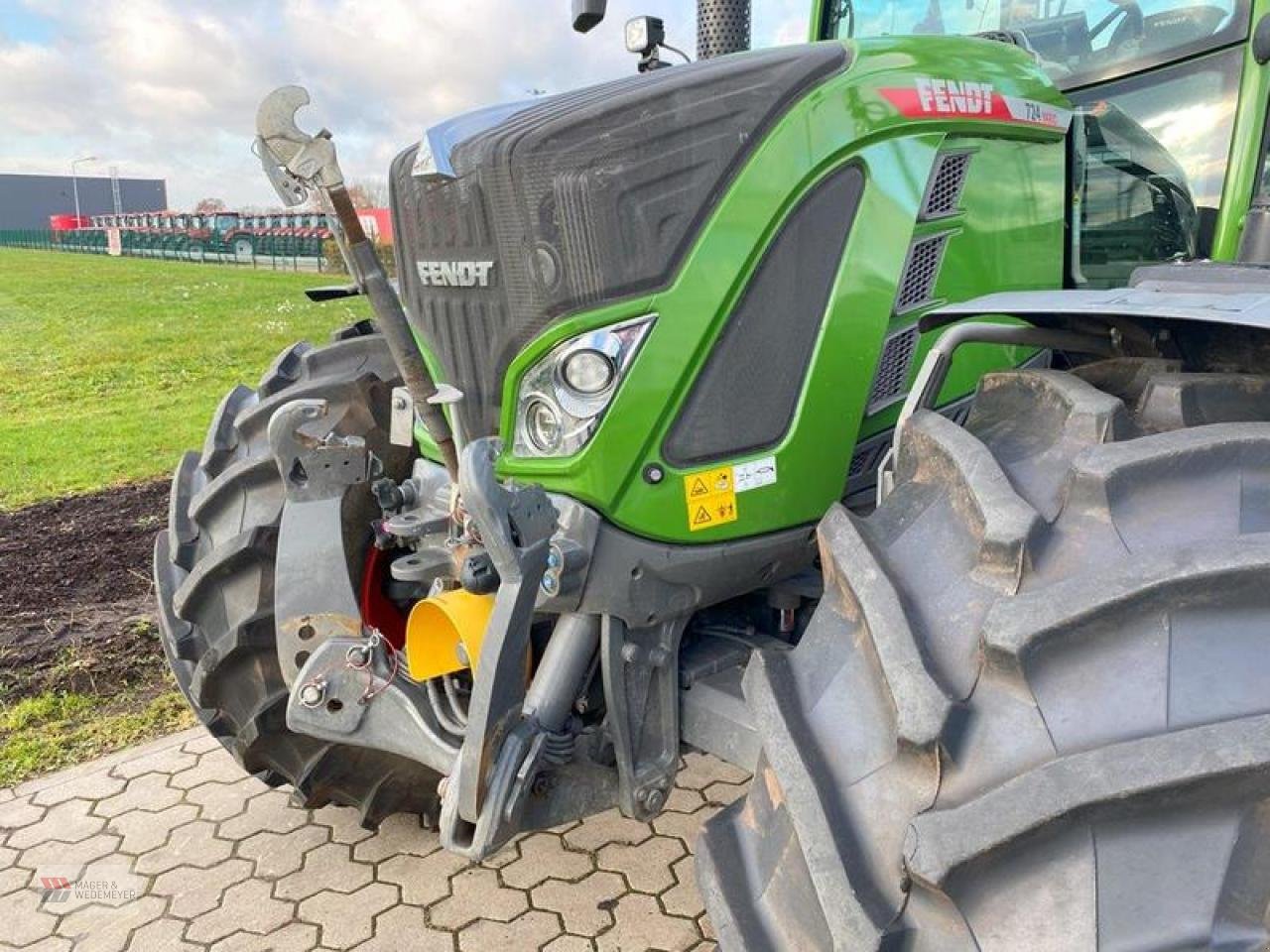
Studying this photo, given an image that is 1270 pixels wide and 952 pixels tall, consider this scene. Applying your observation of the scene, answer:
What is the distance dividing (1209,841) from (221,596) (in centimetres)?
220

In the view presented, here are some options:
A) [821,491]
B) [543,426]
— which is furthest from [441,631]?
[821,491]

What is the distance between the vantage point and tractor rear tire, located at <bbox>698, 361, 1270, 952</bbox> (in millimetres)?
1124

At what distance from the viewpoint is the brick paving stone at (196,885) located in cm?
295

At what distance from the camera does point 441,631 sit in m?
2.06

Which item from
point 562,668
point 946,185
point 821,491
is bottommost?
point 562,668

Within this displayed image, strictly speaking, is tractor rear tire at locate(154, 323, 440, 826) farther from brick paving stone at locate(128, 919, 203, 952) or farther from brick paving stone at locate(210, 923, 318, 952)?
brick paving stone at locate(128, 919, 203, 952)

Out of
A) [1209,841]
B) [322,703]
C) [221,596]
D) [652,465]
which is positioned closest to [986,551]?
[1209,841]

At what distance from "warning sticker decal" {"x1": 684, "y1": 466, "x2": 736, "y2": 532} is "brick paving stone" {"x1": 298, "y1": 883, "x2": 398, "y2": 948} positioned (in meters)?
1.55

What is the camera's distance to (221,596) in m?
2.66

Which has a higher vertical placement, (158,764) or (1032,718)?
(1032,718)

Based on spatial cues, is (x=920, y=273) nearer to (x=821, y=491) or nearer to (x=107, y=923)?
(x=821, y=491)

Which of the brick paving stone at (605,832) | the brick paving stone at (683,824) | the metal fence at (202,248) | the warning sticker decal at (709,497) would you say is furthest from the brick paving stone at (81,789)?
the metal fence at (202,248)

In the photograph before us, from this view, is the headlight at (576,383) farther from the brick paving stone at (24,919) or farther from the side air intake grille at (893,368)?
the brick paving stone at (24,919)

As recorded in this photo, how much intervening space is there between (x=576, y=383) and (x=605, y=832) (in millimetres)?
1797
